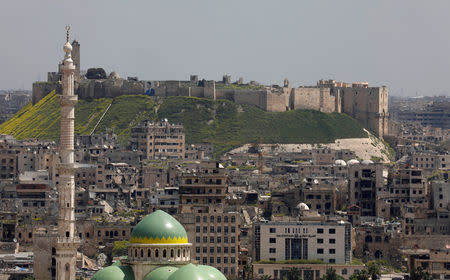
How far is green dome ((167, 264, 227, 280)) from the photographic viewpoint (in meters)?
73.9

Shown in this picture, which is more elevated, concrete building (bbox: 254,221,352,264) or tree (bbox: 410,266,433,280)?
concrete building (bbox: 254,221,352,264)

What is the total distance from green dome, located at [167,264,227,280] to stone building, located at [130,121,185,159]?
101 m

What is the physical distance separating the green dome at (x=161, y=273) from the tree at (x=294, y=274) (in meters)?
29.5

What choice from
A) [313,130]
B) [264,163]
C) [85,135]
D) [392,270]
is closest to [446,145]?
[313,130]

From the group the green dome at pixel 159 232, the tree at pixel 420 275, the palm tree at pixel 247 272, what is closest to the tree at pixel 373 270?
the tree at pixel 420 275

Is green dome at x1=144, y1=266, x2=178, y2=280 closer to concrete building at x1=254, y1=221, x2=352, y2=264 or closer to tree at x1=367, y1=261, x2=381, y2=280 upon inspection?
tree at x1=367, y1=261, x2=381, y2=280

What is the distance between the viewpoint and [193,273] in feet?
243

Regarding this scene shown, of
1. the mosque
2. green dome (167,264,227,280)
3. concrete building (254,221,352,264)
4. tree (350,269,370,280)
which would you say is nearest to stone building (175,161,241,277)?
concrete building (254,221,352,264)

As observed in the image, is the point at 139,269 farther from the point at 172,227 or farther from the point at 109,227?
the point at 109,227

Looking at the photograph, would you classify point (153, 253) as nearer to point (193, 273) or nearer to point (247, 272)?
point (193, 273)

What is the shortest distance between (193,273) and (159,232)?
6.45 m

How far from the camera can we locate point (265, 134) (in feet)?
639

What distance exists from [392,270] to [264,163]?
62.8m

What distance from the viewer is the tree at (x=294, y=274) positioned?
107181 millimetres
